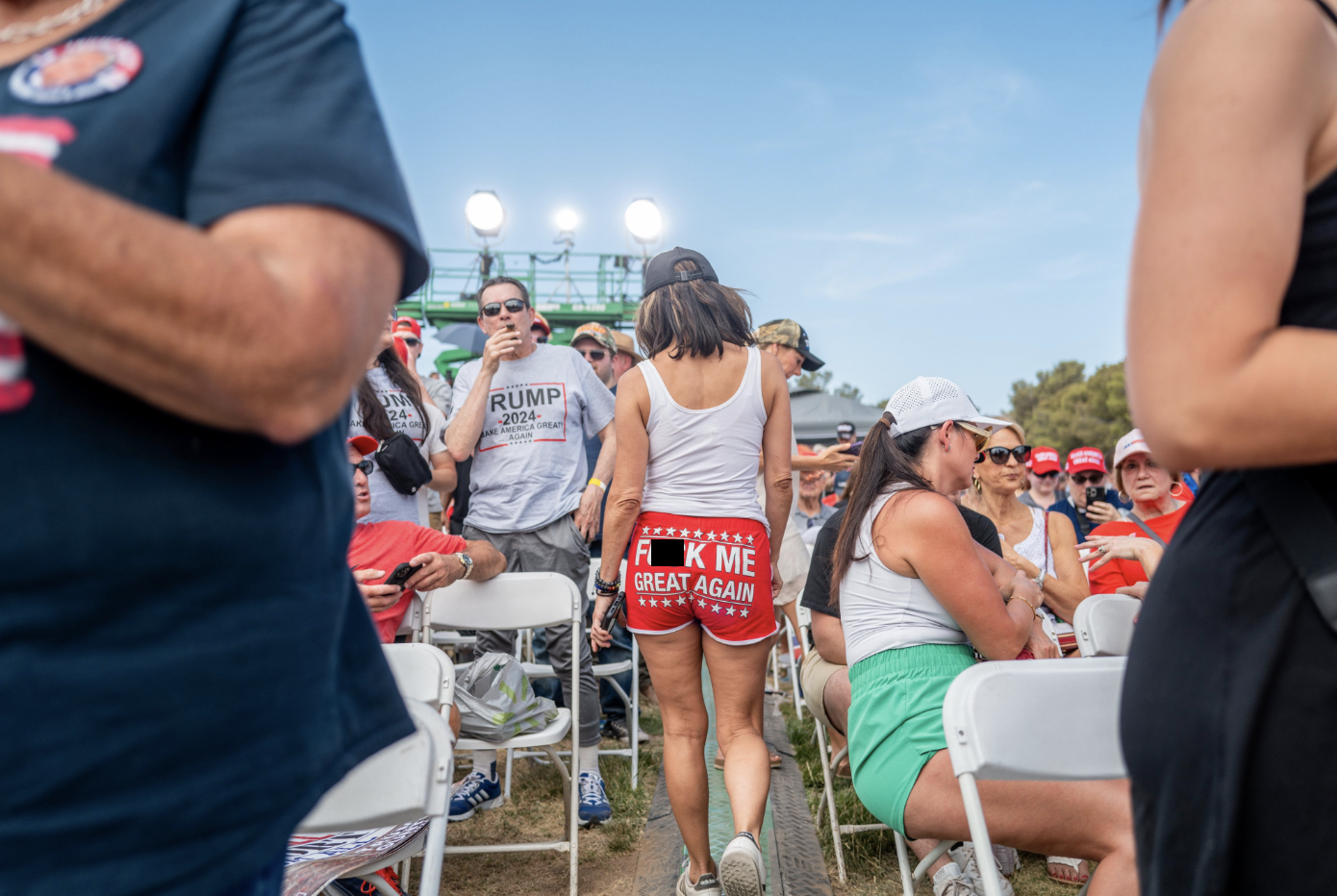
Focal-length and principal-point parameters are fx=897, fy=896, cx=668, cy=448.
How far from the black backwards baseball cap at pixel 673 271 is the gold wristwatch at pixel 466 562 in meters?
1.30

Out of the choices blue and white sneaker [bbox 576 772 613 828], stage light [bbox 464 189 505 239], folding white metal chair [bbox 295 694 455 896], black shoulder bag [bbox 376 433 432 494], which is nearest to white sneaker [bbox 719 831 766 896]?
folding white metal chair [bbox 295 694 455 896]

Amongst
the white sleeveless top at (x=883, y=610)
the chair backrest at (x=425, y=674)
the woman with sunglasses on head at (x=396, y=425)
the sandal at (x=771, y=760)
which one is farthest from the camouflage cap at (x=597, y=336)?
the chair backrest at (x=425, y=674)

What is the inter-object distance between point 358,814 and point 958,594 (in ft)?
5.32

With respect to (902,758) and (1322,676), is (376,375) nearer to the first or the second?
(902,758)

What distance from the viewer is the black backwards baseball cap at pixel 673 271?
10.7ft

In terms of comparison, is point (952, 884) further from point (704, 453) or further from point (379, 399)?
point (379, 399)

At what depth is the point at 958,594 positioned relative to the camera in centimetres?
249

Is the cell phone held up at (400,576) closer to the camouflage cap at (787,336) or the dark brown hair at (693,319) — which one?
the dark brown hair at (693,319)

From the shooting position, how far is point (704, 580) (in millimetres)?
2979

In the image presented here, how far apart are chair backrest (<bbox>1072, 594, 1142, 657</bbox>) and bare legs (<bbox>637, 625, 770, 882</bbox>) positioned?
1005 millimetres

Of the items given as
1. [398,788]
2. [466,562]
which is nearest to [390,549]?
[466,562]

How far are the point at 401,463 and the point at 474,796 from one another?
1.51 m

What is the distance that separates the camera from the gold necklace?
71cm

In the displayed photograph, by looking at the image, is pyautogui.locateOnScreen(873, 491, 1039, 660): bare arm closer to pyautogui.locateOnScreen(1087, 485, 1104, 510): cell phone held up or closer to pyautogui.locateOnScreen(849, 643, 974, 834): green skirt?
pyautogui.locateOnScreen(849, 643, 974, 834): green skirt
